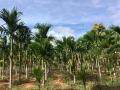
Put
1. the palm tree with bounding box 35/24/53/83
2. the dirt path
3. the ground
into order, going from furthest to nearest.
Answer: the palm tree with bounding box 35/24/53/83 < the dirt path < the ground

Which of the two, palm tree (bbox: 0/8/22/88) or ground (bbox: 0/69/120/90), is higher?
palm tree (bbox: 0/8/22/88)

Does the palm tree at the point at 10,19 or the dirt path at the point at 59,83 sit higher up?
the palm tree at the point at 10,19

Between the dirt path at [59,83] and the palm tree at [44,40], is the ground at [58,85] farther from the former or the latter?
the palm tree at [44,40]

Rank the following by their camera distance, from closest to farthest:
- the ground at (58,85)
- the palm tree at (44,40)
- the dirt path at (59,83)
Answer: the ground at (58,85) < the dirt path at (59,83) < the palm tree at (44,40)

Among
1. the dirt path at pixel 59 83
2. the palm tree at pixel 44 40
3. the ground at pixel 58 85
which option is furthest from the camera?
the palm tree at pixel 44 40

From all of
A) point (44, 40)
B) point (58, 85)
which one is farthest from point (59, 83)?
point (44, 40)

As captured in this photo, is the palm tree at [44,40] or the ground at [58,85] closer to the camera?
the ground at [58,85]

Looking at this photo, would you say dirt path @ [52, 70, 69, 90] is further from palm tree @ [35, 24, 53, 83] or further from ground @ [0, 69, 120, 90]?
palm tree @ [35, 24, 53, 83]

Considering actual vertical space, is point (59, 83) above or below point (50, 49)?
below

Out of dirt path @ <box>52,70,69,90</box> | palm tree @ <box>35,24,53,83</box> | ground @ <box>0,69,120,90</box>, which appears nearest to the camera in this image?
ground @ <box>0,69,120,90</box>

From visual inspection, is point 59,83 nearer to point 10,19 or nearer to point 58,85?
point 58,85

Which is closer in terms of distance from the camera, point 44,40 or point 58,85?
point 58,85

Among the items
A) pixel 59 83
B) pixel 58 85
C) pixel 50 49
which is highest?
pixel 50 49

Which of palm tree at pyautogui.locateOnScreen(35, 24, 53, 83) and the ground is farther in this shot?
palm tree at pyautogui.locateOnScreen(35, 24, 53, 83)
